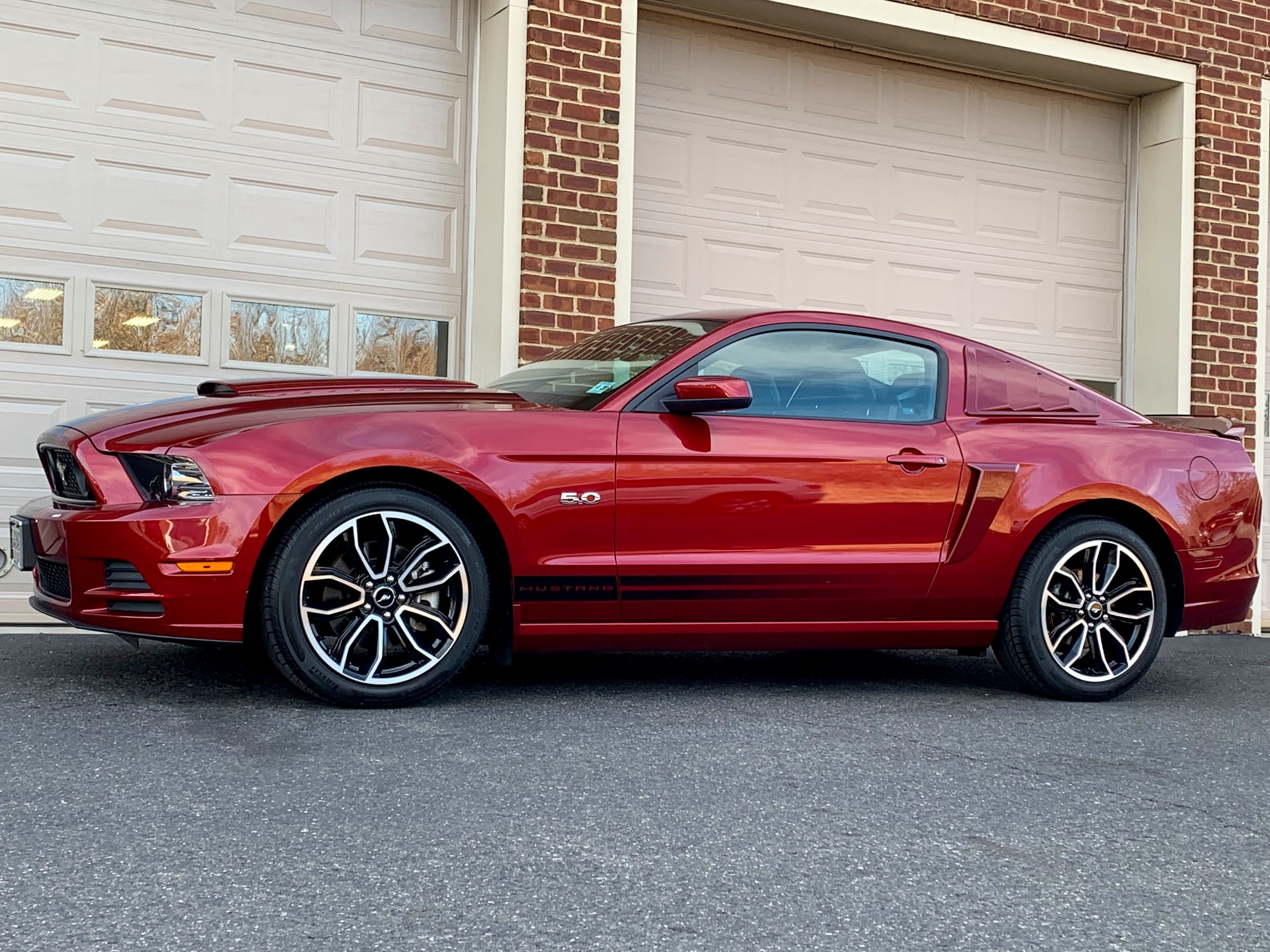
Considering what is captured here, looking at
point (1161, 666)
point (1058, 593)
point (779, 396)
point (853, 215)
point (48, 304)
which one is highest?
point (853, 215)

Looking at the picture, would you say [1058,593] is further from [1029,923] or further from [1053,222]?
[1053,222]

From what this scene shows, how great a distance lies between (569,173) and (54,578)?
13.8 feet

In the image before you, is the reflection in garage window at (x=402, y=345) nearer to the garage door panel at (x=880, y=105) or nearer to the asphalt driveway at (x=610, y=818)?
the garage door panel at (x=880, y=105)

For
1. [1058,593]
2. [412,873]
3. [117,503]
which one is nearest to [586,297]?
[1058,593]

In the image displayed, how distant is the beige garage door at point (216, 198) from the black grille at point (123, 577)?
9.52ft

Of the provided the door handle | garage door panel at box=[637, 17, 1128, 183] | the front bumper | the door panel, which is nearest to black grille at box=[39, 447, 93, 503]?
the front bumper

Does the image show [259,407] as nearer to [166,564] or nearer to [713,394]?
[166,564]

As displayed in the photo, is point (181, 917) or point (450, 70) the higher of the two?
point (450, 70)

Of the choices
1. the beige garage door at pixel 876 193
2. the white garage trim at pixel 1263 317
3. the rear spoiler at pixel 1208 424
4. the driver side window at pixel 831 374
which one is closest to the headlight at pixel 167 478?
the driver side window at pixel 831 374

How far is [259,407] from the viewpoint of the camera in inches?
184

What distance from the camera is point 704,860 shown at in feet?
9.81

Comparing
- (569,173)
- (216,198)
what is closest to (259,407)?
(216,198)

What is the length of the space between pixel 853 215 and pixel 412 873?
7101mm

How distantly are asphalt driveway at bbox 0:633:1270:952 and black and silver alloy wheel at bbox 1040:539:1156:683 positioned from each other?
21cm
